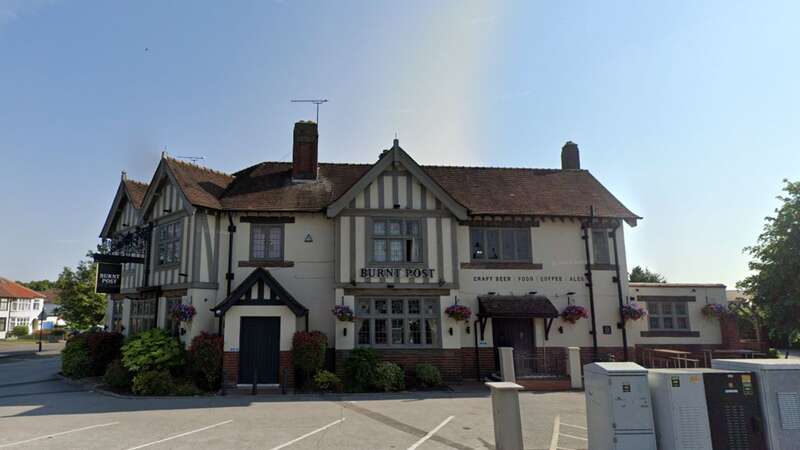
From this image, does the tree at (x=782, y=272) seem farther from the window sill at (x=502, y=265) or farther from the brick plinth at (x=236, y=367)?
the brick plinth at (x=236, y=367)

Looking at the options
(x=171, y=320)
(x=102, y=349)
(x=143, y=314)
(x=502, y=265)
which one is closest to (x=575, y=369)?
(x=502, y=265)

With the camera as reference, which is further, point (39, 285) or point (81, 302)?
point (39, 285)

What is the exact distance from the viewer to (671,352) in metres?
17.2

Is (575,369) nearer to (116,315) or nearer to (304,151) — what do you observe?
(304,151)

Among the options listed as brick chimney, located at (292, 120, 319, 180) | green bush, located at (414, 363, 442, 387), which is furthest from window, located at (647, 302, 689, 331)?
brick chimney, located at (292, 120, 319, 180)

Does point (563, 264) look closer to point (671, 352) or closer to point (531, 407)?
→ point (671, 352)

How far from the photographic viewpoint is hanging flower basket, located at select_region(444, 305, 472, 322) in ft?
54.8

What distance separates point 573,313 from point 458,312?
4.48 metres

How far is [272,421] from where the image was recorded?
10.9m

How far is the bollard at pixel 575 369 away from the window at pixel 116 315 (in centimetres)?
1811

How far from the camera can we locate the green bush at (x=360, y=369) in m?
15.3

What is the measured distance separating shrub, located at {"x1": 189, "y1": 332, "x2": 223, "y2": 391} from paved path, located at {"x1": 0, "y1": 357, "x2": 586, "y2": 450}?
3.95 ft

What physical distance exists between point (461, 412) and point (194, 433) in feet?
19.8

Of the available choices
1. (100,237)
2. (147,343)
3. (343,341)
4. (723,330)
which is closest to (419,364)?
(343,341)
